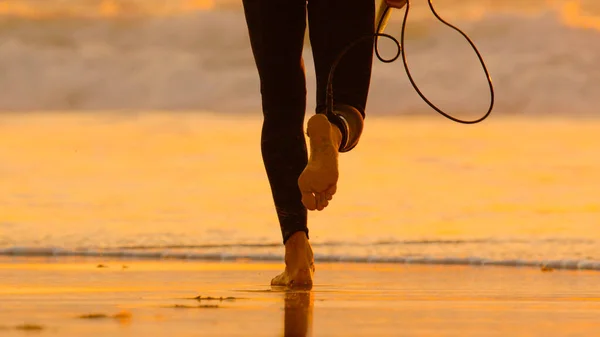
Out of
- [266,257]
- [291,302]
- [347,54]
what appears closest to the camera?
[291,302]

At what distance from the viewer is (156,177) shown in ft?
41.9

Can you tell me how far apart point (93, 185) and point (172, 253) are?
194 inches

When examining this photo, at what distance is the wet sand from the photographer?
3432 mm

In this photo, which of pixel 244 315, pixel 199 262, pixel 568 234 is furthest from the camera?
pixel 568 234

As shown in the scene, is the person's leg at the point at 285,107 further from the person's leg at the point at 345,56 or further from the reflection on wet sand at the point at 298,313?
the reflection on wet sand at the point at 298,313

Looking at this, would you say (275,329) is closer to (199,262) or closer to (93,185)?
(199,262)

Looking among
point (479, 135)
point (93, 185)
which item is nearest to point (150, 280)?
point (93, 185)

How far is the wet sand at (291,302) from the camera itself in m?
3.43

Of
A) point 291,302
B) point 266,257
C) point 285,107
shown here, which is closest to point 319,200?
point 291,302

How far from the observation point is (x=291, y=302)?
4168 millimetres

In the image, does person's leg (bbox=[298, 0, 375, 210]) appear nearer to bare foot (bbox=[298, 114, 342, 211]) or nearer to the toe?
bare foot (bbox=[298, 114, 342, 211])

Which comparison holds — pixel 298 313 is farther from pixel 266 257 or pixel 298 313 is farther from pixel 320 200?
pixel 266 257

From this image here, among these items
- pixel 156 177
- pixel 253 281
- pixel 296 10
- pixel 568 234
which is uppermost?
pixel 296 10

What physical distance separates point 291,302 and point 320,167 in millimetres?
400
